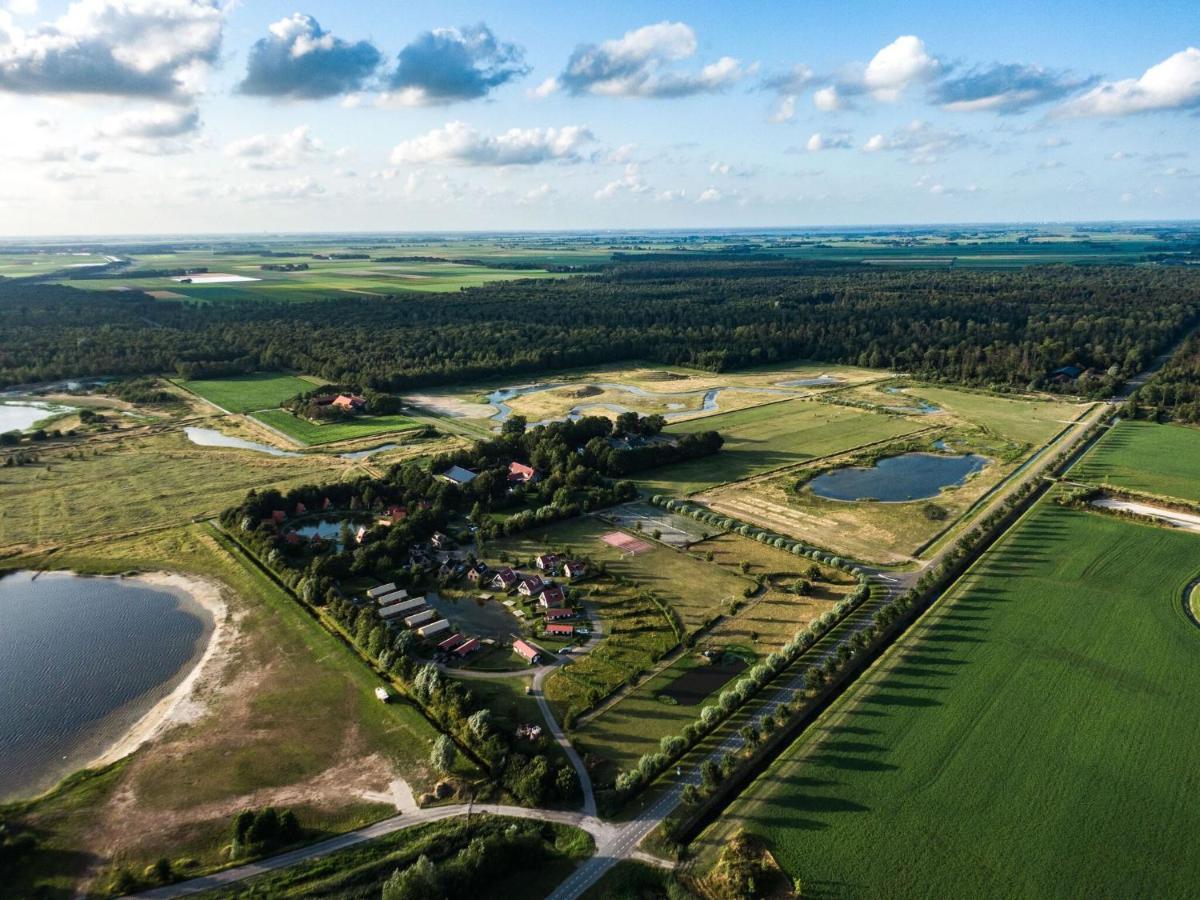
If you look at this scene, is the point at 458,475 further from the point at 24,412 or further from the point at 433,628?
the point at 24,412

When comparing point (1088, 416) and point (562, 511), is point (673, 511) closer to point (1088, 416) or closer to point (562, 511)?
point (562, 511)

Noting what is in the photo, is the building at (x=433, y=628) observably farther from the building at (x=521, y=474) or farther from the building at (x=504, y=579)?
the building at (x=521, y=474)

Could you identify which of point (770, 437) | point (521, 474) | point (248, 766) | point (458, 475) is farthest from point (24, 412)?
point (770, 437)

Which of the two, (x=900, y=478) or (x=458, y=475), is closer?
(x=458, y=475)

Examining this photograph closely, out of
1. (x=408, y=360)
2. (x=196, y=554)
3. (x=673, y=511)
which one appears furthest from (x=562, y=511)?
(x=408, y=360)

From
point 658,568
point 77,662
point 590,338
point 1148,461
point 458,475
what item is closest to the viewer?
point 77,662

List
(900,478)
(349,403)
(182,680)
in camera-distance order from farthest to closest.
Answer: (349,403) → (900,478) → (182,680)
